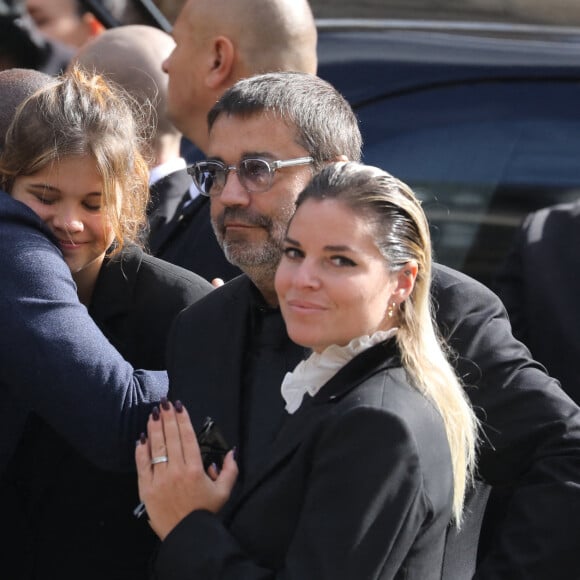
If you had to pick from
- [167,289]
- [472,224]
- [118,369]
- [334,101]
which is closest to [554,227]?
[472,224]

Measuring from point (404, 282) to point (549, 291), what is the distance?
895mm

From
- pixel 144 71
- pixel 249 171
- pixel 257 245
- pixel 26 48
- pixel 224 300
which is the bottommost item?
pixel 26 48

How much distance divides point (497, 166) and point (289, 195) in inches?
37.7

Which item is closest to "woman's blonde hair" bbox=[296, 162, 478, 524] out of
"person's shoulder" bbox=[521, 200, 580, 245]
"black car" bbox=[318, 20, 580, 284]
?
"person's shoulder" bbox=[521, 200, 580, 245]

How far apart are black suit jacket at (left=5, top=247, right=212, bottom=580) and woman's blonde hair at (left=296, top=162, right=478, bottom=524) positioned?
0.73m

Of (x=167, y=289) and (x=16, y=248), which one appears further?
(x=167, y=289)

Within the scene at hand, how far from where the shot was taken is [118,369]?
259cm

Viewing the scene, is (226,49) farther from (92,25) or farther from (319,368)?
(319,368)

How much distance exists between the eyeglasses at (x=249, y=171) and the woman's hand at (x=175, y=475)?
0.56 m

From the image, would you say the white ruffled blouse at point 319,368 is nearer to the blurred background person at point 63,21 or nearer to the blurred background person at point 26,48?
the blurred background person at point 26,48

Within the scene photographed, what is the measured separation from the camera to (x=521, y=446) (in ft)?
8.30

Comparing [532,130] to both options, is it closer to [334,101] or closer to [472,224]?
[472,224]

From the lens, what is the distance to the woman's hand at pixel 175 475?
2.28m

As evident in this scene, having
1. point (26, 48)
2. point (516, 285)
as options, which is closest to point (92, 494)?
point (516, 285)
